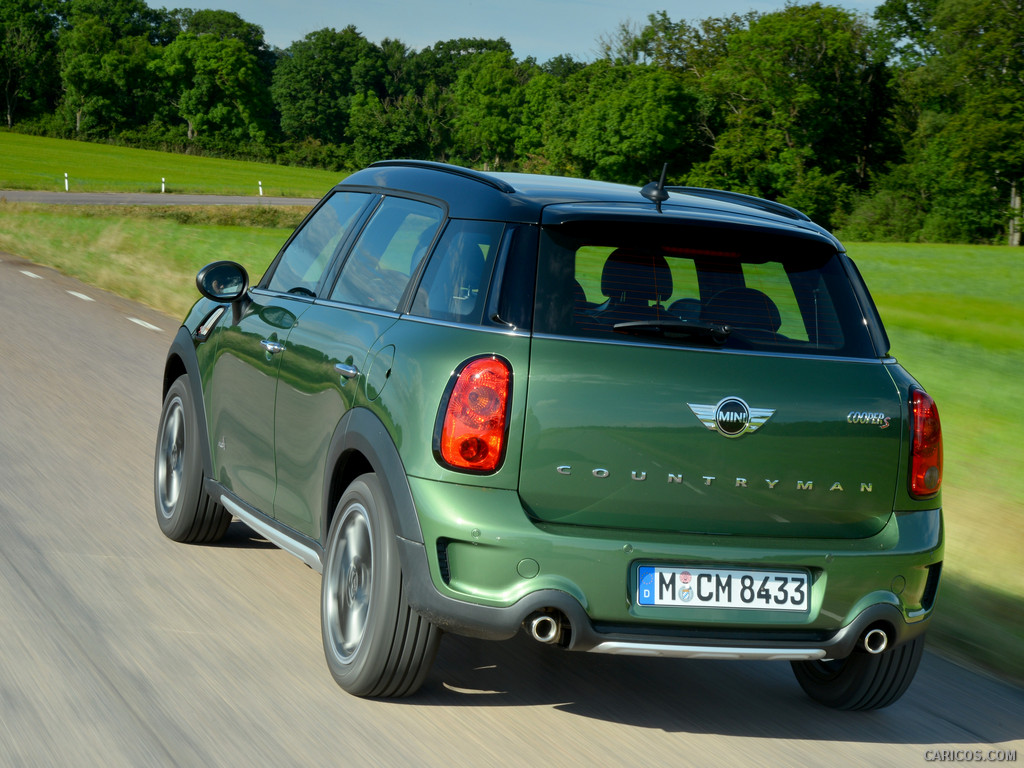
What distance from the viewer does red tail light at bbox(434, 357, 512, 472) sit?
3.83 meters

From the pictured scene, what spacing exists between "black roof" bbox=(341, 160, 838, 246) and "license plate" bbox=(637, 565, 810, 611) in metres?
1.08

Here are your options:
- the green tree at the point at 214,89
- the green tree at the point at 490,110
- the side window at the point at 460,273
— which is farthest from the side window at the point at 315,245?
the green tree at the point at 214,89

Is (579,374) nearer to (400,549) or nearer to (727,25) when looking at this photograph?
(400,549)

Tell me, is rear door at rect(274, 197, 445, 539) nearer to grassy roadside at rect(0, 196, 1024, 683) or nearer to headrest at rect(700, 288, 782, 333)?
headrest at rect(700, 288, 782, 333)

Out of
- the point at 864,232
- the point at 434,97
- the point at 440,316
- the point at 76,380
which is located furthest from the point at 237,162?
the point at 440,316

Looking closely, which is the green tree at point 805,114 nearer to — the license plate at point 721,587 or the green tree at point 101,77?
the green tree at point 101,77

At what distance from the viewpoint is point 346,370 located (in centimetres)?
445

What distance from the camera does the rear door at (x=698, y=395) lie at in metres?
3.84

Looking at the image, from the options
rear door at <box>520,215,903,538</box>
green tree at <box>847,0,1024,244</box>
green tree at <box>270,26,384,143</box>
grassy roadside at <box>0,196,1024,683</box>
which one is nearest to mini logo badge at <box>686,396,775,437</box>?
rear door at <box>520,215,903,538</box>

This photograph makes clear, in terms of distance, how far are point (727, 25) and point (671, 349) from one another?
276ft

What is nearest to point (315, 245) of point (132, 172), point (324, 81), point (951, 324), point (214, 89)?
point (951, 324)

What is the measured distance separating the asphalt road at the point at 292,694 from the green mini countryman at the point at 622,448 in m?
0.22

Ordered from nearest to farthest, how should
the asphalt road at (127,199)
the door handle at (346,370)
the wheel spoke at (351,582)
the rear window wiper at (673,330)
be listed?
the rear window wiper at (673,330) → the wheel spoke at (351,582) → the door handle at (346,370) → the asphalt road at (127,199)

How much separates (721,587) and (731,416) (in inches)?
19.5
